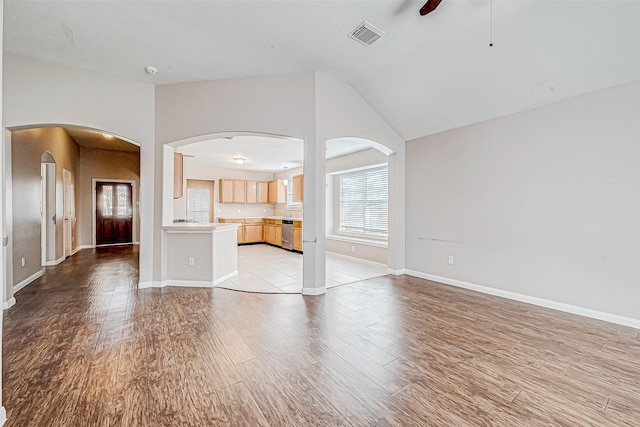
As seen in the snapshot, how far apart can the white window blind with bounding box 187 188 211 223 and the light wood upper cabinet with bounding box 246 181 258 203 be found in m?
1.34

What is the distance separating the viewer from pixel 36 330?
2.68 meters

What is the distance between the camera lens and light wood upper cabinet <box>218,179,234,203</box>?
9.20m

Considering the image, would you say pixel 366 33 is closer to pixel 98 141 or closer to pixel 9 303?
pixel 9 303

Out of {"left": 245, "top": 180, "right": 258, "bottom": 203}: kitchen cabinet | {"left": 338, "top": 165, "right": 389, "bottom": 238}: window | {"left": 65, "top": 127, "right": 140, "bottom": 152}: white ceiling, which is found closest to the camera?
{"left": 338, "top": 165, "right": 389, "bottom": 238}: window

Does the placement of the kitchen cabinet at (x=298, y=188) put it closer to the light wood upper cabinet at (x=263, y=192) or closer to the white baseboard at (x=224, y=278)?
the light wood upper cabinet at (x=263, y=192)

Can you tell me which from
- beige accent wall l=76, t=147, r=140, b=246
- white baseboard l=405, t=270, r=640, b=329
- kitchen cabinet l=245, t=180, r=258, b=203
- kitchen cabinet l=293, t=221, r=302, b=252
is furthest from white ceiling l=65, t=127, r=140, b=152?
white baseboard l=405, t=270, r=640, b=329

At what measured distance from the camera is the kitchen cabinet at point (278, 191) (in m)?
9.64

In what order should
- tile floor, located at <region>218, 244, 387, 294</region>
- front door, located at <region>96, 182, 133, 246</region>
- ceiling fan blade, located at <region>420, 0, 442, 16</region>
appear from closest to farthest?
ceiling fan blade, located at <region>420, 0, 442, 16</region>
tile floor, located at <region>218, 244, 387, 294</region>
front door, located at <region>96, 182, 133, 246</region>

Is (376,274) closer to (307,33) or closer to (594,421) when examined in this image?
(594,421)

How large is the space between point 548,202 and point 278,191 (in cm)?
765

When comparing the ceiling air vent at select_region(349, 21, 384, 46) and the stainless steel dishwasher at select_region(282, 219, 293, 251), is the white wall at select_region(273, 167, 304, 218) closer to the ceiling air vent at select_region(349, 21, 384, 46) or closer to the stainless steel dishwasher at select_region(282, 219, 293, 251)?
the stainless steel dishwasher at select_region(282, 219, 293, 251)

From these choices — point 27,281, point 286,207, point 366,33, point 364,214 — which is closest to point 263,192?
point 286,207

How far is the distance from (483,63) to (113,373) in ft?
15.7

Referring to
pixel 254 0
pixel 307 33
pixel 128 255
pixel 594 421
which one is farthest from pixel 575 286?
pixel 128 255
